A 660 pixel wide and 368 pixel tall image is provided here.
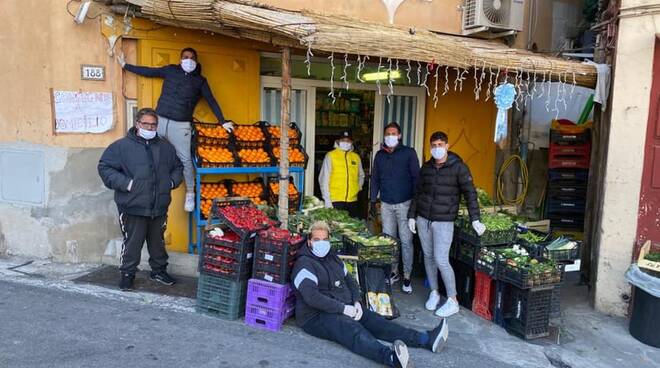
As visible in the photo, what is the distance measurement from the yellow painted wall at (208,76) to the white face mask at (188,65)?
0.41m

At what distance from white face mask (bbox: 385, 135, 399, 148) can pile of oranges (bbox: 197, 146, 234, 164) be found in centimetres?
196

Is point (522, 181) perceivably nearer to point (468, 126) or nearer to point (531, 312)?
point (468, 126)

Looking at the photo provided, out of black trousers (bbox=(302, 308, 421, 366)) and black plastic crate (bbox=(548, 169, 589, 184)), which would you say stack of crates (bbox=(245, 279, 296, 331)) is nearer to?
black trousers (bbox=(302, 308, 421, 366))

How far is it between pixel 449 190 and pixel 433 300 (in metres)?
1.30

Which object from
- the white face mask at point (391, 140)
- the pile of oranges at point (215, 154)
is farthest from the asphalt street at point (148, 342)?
the white face mask at point (391, 140)

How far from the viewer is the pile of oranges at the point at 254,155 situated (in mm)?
6867

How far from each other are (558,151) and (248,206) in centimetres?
568

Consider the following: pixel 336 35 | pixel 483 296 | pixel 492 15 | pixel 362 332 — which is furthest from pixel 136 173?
pixel 492 15

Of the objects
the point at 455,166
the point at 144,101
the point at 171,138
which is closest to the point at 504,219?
the point at 455,166

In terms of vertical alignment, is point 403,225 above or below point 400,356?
above

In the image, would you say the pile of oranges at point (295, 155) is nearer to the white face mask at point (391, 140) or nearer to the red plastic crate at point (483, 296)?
the white face mask at point (391, 140)

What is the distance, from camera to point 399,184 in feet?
21.4

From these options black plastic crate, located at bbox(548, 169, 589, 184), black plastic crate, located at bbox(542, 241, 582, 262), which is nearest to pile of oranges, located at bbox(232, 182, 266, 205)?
black plastic crate, located at bbox(542, 241, 582, 262)

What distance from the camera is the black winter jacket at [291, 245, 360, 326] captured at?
189 inches
